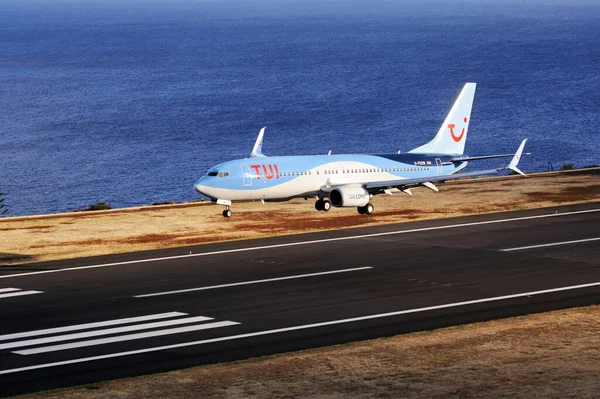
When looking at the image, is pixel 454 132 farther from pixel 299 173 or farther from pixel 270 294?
pixel 270 294

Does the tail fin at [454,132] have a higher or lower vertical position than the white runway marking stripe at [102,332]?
higher

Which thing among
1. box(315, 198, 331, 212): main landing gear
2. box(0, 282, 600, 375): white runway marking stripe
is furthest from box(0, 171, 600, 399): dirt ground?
box(315, 198, 331, 212): main landing gear

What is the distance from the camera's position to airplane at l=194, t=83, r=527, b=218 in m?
60.0

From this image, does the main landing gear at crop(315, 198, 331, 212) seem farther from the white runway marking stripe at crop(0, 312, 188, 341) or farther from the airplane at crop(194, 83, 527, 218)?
the white runway marking stripe at crop(0, 312, 188, 341)

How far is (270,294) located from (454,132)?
30.8 meters

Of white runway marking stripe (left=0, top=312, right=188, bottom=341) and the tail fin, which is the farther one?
the tail fin

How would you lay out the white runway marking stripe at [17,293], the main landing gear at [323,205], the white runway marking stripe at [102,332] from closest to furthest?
the white runway marking stripe at [102,332], the white runway marking stripe at [17,293], the main landing gear at [323,205]

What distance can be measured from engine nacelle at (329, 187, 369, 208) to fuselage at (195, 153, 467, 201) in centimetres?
99

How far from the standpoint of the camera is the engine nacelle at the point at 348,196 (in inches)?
2424

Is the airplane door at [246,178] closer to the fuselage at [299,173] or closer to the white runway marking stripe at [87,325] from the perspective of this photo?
the fuselage at [299,173]

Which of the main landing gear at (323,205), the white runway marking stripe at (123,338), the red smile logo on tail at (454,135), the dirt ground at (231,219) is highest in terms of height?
the red smile logo on tail at (454,135)

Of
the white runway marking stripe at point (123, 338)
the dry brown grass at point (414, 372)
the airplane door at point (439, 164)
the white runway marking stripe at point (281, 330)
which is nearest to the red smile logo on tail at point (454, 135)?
the airplane door at point (439, 164)

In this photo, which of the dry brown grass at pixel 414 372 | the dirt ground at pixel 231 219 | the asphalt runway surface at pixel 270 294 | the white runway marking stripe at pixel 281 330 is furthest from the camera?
the dirt ground at pixel 231 219

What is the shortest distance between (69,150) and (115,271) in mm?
109726
